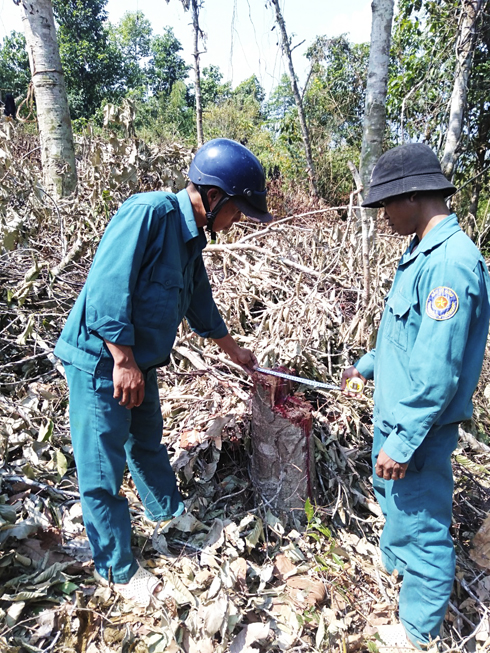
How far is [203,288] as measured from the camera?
2207 millimetres

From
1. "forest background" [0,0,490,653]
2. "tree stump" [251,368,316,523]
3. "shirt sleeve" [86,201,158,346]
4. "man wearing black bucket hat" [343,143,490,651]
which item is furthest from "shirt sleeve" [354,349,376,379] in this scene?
"shirt sleeve" [86,201,158,346]

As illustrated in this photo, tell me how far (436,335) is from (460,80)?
4722 mm

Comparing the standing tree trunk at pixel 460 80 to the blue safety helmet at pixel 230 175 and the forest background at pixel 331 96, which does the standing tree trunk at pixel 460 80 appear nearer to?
the forest background at pixel 331 96

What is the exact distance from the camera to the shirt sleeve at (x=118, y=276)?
161cm

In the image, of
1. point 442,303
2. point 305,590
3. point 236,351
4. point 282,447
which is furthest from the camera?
point 236,351

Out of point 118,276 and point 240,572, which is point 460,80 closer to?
point 118,276

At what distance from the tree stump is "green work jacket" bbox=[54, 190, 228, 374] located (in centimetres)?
59

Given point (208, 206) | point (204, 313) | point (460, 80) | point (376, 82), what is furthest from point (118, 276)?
point (460, 80)

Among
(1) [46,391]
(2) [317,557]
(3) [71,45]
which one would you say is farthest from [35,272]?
(3) [71,45]

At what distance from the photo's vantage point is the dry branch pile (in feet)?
5.91

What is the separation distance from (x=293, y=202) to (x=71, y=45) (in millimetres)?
22558

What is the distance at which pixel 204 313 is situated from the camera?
225 centimetres

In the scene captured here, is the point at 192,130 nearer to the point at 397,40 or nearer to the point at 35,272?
the point at 397,40

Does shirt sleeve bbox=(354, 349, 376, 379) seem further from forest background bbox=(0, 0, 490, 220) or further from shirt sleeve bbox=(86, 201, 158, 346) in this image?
forest background bbox=(0, 0, 490, 220)
